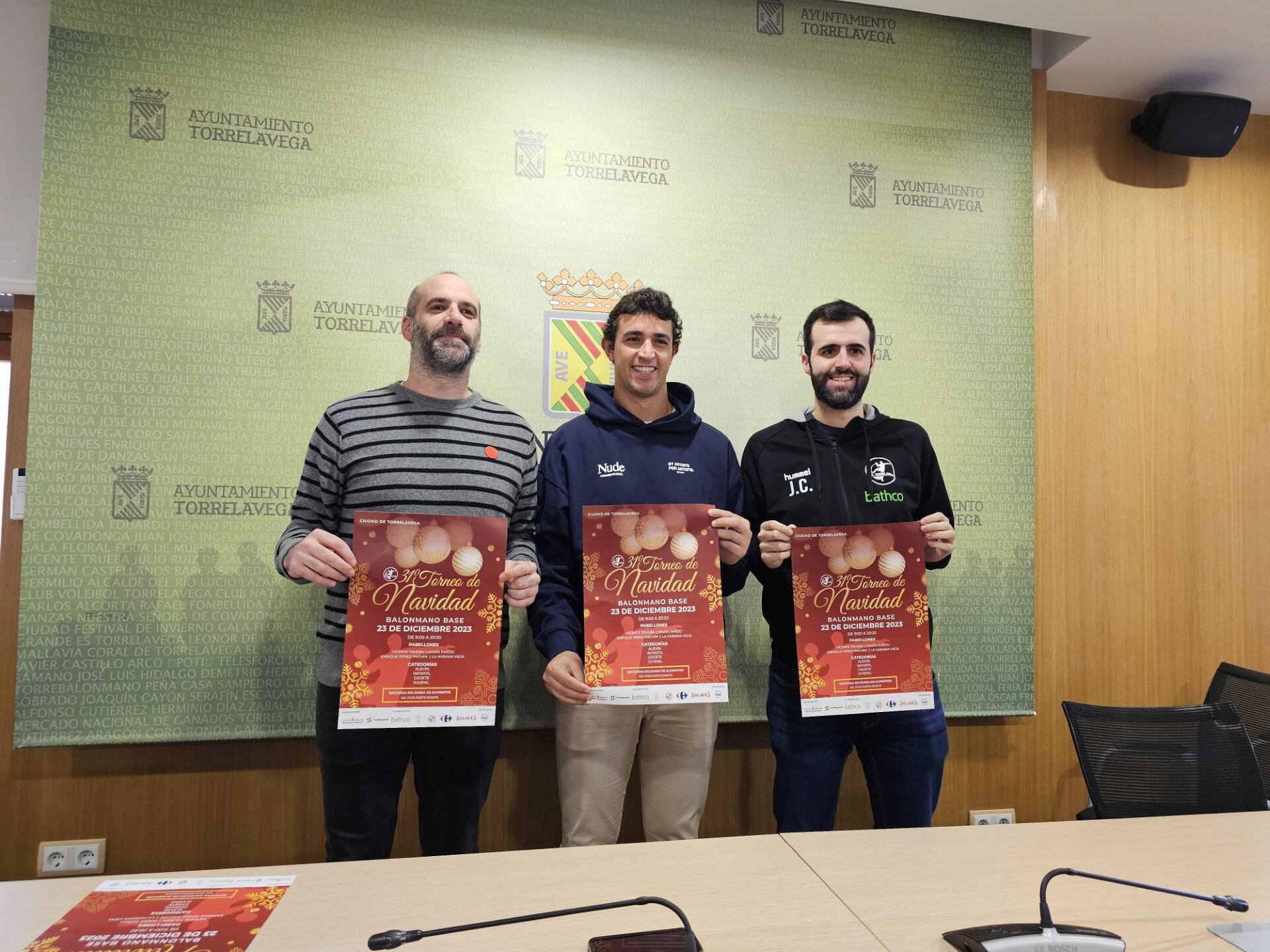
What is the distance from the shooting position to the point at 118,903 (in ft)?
3.63

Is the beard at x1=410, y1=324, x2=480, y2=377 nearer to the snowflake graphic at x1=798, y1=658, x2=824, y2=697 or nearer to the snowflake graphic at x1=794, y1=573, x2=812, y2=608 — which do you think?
the snowflake graphic at x1=794, y1=573, x2=812, y2=608

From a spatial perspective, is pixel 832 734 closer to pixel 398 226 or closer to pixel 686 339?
pixel 686 339

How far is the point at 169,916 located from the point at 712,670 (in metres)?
1.16

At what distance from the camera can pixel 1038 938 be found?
1017mm

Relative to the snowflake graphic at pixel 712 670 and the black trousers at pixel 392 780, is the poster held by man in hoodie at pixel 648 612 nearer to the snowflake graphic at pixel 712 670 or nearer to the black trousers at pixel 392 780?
the snowflake graphic at pixel 712 670

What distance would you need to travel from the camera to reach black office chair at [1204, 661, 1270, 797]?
236cm

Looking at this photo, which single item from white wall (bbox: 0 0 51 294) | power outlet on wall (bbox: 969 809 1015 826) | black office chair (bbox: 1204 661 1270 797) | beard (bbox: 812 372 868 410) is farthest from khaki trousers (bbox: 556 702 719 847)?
white wall (bbox: 0 0 51 294)

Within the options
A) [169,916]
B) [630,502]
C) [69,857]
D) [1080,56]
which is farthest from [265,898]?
[1080,56]

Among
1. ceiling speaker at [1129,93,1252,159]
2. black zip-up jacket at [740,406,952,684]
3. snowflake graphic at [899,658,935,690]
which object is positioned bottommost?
snowflake graphic at [899,658,935,690]

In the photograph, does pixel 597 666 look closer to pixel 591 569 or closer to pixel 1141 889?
pixel 591 569

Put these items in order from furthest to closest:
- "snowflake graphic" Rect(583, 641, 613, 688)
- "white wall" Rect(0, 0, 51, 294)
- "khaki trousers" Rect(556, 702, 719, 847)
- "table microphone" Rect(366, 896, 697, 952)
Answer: "white wall" Rect(0, 0, 51, 294), "khaki trousers" Rect(556, 702, 719, 847), "snowflake graphic" Rect(583, 641, 613, 688), "table microphone" Rect(366, 896, 697, 952)

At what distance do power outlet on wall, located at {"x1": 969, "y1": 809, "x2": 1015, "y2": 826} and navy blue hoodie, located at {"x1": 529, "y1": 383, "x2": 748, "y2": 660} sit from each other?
1.53 meters

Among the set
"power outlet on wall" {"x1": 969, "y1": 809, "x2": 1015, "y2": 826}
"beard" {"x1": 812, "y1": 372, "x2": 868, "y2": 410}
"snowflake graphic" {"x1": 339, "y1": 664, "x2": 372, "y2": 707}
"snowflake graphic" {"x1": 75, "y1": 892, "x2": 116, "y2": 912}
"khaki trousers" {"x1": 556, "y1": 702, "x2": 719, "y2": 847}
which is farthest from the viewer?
"power outlet on wall" {"x1": 969, "y1": 809, "x2": 1015, "y2": 826}

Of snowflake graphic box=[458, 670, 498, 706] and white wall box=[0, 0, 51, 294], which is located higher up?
white wall box=[0, 0, 51, 294]
